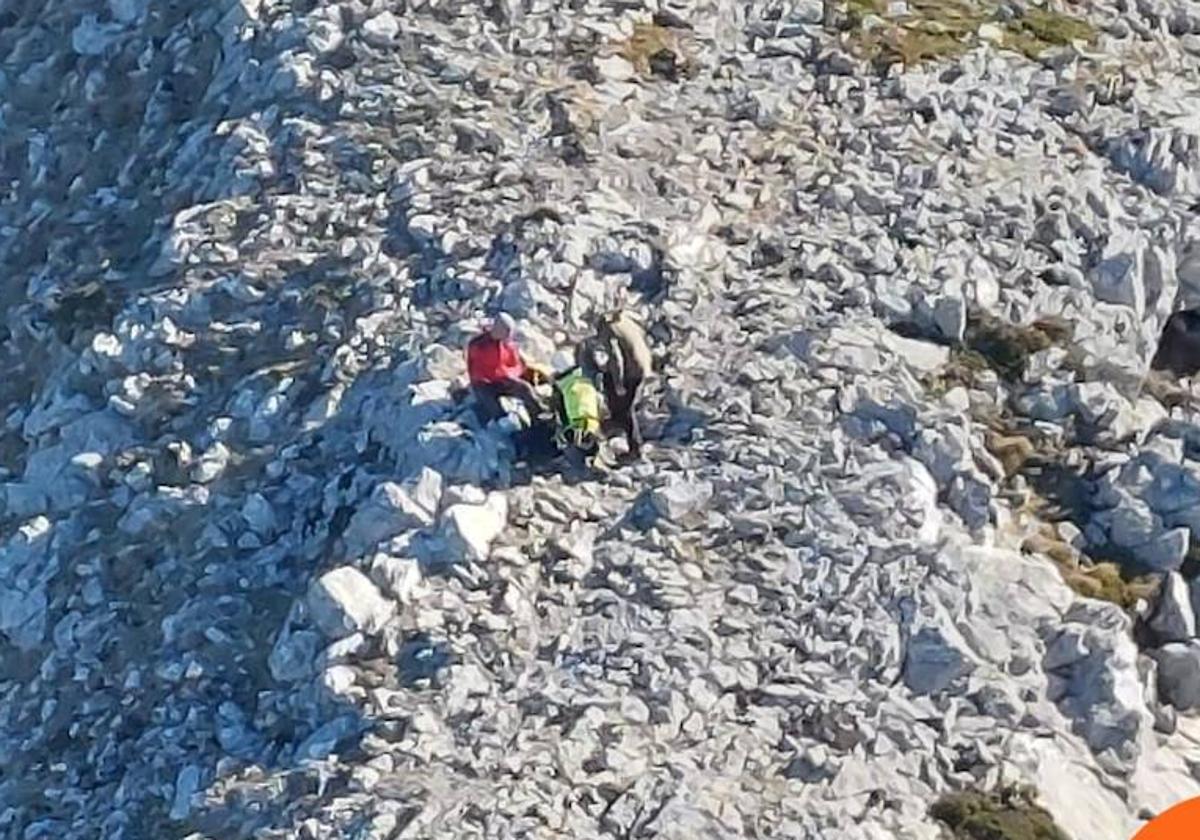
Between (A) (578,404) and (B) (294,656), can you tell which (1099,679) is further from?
(B) (294,656)

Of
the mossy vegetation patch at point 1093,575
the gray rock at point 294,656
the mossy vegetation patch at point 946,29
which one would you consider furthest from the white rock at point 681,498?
the mossy vegetation patch at point 946,29

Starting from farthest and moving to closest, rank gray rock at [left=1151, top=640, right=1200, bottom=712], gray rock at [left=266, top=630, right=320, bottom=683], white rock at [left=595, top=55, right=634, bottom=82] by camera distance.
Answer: white rock at [left=595, top=55, right=634, bottom=82]
gray rock at [left=1151, top=640, right=1200, bottom=712]
gray rock at [left=266, top=630, right=320, bottom=683]

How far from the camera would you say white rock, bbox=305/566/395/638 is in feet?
66.2

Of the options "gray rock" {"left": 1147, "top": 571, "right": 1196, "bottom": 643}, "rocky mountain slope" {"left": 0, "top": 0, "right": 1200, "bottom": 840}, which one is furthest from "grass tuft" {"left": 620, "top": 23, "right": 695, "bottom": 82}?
"gray rock" {"left": 1147, "top": 571, "right": 1196, "bottom": 643}

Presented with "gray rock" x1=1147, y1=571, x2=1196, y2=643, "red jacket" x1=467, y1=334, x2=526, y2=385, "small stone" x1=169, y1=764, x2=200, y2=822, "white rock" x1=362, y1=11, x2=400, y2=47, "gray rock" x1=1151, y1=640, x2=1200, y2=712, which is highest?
"white rock" x1=362, y1=11, x2=400, y2=47

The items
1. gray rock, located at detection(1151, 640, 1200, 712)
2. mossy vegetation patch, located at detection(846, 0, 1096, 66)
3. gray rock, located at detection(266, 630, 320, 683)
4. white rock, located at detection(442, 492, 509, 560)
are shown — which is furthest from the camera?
mossy vegetation patch, located at detection(846, 0, 1096, 66)

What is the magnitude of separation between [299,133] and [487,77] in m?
2.21

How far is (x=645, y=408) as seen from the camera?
2231 centimetres

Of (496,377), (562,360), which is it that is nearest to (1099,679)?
(562,360)

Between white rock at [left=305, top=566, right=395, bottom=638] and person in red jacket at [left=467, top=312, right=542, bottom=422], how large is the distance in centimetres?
226

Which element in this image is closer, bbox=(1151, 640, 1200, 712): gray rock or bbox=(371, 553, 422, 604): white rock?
bbox=(371, 553, 422, 604): white rock

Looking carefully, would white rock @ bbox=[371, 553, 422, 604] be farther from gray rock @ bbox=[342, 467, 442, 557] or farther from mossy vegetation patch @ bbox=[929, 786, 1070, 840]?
mossy vegetation patch @ bbox=[929, 786, 1070, 840]

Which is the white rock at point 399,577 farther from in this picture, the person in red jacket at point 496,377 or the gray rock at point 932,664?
the gray rock at point 932,664

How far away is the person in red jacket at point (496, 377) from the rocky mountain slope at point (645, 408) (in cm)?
33
